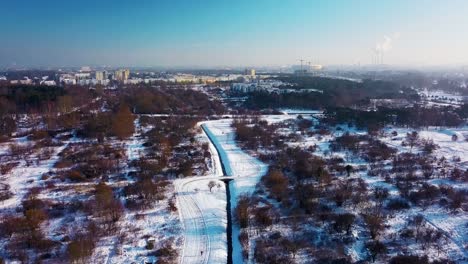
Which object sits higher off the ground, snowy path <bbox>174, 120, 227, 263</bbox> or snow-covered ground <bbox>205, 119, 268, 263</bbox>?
snow-covered ground <bbox>205, 119, 268, 263</bbox>

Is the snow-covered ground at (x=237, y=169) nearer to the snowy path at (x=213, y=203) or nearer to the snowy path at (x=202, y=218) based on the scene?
the snowy path at (x=213, y=203)

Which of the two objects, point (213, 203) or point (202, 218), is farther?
point (213, 203)

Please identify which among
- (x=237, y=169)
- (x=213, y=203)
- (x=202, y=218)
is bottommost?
(x=202, y=218)

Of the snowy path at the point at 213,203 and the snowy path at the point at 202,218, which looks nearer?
the snowy path at the point at 202,218

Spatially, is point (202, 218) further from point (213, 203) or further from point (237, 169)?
point (237, 169)

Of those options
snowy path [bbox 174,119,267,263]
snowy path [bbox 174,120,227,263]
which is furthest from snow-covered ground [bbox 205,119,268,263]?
snowy path [bbox 174,120,227,263]

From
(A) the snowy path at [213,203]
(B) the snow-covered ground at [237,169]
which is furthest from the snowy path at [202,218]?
(B) the snow-covered ground at [237,169]

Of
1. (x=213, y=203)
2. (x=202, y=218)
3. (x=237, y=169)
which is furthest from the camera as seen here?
(x=237, y=169)

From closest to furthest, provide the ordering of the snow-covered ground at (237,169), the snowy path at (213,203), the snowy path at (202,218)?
the snowy path at (202,218), the snowy path at (213,203), the snow-covered ground at (237,169)

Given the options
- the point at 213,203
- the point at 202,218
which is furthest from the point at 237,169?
the point at 202,218

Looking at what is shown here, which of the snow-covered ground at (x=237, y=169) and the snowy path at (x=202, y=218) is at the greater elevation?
the snow-covered ground at (x=237, y=169)

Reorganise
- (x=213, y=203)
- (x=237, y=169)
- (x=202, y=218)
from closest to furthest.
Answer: (x=202, y=218) < (x=213, y=203) < (x=237, y=169)

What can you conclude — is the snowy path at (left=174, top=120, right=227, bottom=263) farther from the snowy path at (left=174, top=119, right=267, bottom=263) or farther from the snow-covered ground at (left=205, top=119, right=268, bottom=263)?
the snow-covered ground at (left=205, top=119, right=268, bottom=263)
